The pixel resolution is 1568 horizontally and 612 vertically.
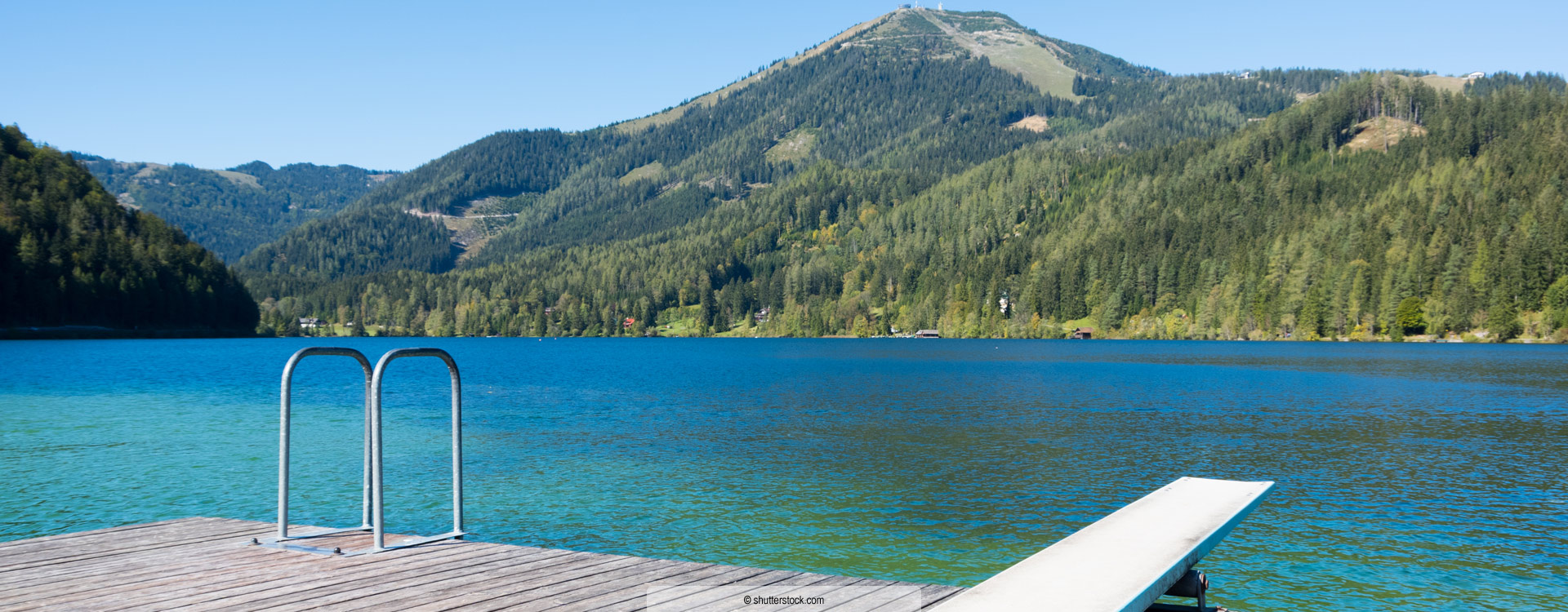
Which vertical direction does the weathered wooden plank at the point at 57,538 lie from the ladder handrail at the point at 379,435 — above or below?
below

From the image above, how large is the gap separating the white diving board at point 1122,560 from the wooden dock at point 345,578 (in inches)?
51.4

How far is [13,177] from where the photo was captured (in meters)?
184

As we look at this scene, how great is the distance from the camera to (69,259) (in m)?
172

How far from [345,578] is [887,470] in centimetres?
2320

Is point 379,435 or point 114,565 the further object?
point 379,435

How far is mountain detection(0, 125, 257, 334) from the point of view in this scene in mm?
164500

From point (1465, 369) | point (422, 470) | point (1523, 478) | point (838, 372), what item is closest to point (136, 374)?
point (838, 372)

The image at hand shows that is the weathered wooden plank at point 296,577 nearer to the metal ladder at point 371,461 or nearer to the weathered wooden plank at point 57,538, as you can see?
the metal ladder at point 371,461

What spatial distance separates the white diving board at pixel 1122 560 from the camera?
739 centimetres

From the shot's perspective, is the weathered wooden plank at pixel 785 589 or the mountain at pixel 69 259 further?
the mountain at pixel 69 259

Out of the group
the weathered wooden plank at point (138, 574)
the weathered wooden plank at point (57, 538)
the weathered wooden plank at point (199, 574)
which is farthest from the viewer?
the weathered wooden plank at point (57, 538)

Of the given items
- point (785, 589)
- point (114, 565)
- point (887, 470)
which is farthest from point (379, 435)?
point (887, 470)

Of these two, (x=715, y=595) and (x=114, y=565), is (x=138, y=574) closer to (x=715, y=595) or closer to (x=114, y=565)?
(x=114, y=565)

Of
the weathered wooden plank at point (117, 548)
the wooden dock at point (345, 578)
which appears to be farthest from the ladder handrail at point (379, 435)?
the weathered wooden plank at point (117, 548)
